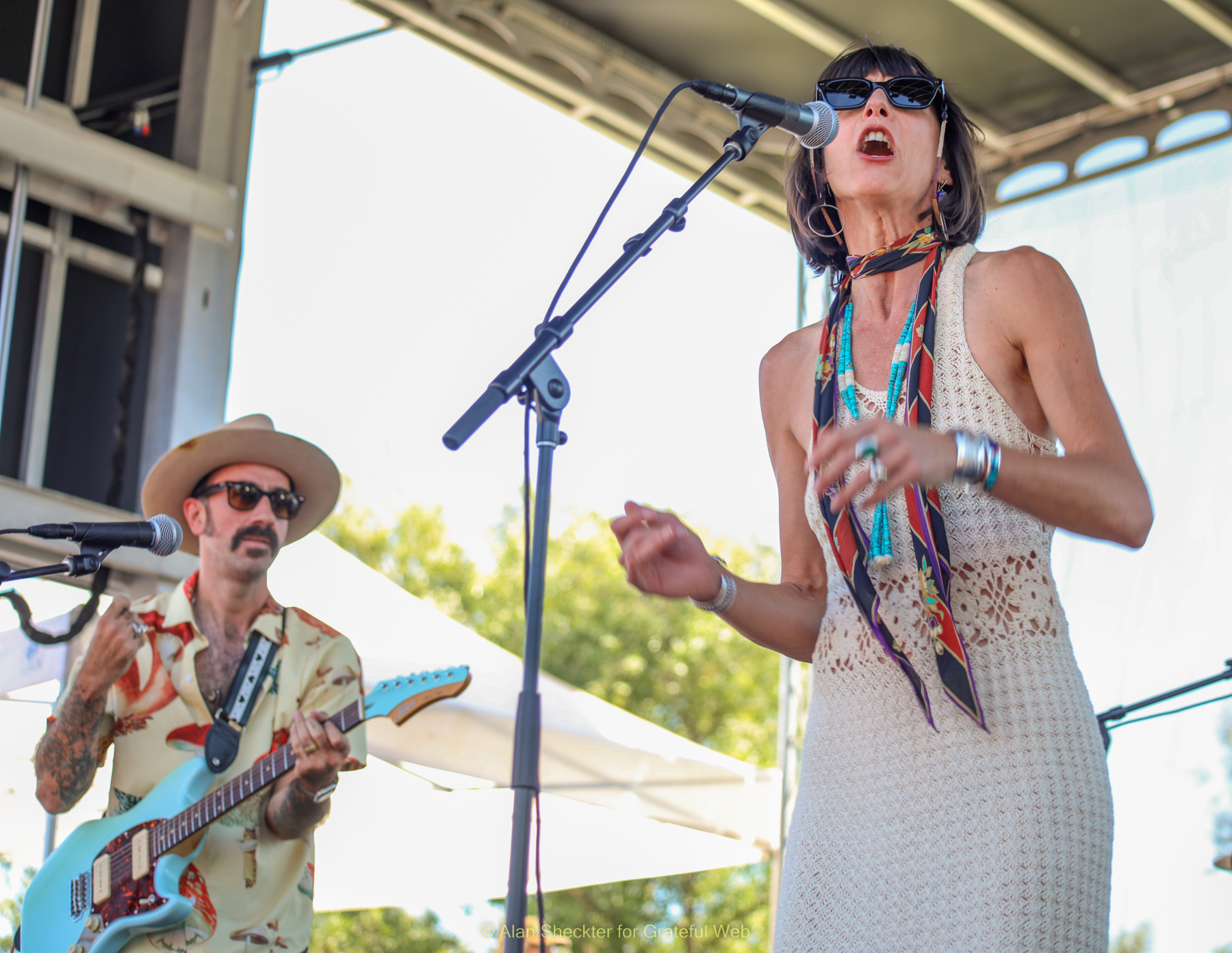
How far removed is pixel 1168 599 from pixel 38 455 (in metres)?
4.67

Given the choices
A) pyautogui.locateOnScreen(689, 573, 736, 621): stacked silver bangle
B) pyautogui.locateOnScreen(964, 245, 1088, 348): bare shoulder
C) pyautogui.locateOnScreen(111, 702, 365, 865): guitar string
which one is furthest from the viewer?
pyautogui.locateOnScreen(111, 702, 365, 865): guitar string

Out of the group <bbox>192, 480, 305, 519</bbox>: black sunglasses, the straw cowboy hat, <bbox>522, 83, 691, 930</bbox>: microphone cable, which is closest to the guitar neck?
<bbox>192, 480, 305, 519</bbox>: black sunglasses

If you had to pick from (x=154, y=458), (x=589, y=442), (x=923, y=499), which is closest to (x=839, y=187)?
(x=923, y=499)

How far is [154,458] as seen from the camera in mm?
4859

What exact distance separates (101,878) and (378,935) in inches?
709

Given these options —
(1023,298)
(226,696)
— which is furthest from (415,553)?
(1023,298)

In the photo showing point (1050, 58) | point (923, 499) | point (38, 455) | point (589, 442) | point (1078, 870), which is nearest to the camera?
point (1078, 870)

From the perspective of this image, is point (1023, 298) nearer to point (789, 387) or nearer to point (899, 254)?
point (899, 254)

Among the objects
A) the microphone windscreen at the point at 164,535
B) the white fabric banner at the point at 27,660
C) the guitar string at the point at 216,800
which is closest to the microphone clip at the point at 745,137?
the microphone windscreen at the point at 164,535

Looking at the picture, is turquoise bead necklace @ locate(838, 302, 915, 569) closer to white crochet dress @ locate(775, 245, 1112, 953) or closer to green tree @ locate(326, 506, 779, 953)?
white crochet dress @ locate(775, 245, 1112, 953)

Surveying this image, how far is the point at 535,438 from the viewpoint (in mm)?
1704

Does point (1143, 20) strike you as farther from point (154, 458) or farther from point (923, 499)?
point (923, 499)

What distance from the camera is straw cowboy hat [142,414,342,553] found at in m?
3.96

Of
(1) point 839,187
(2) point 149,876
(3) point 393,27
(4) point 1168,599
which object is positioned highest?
(3) point 393,27
